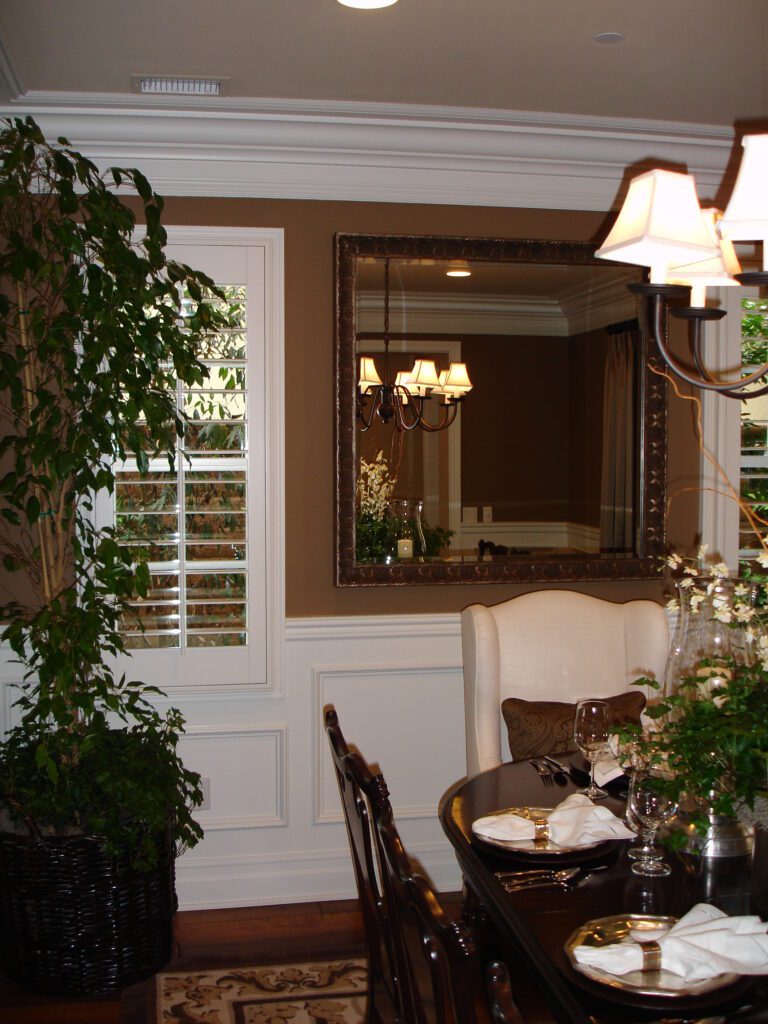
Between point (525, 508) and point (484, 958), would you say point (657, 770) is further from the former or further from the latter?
point (525, 508)

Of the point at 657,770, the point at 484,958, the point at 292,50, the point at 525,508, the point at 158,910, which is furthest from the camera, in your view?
the point at 525,508

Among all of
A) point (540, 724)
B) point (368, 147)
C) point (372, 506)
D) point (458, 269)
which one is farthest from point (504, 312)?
point (540, 724)

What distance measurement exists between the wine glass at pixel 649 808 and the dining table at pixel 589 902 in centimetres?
2

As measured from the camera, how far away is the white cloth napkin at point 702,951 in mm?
1406

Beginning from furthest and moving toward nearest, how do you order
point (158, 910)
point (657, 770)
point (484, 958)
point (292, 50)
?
1. point (158, 910)
2. point (292, 50)
3. point (484, 958)
4. point (657, 770)

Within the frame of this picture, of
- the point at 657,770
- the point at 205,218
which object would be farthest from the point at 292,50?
the point at 657,770

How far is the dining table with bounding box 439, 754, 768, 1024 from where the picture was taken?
1359 mm

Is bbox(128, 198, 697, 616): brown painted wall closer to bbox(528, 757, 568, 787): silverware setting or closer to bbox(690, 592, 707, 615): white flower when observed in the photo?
bbox(528, 757, 568, 787): silverware setting

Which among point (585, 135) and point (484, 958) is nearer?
point (484, 958)

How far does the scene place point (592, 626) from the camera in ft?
9.37

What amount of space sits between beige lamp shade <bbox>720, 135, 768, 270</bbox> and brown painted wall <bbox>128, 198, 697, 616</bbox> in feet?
6.28

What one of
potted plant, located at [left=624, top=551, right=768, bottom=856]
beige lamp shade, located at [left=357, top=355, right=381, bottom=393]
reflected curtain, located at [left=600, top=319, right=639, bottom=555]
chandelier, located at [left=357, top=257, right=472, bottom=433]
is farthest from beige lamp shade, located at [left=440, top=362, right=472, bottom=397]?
potted plant, located at [left=624, top=551, right=768, bottom=856]

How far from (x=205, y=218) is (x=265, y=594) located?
51.1 inches

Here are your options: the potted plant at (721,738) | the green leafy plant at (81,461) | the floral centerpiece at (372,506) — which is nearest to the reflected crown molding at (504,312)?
the floral centerpiece at (372,506)
